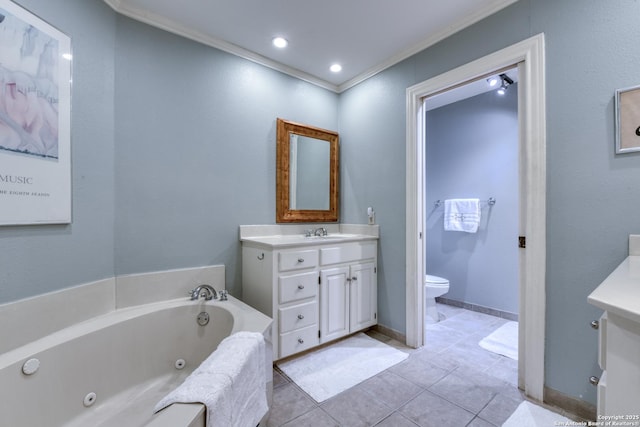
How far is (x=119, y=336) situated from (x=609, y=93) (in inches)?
111

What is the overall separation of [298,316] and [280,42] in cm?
207

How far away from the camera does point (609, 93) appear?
1341 millimetres

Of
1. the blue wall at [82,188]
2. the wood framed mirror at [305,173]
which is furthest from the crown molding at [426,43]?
the blue wall at [82,188]

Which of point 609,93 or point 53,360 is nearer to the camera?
point 53,360

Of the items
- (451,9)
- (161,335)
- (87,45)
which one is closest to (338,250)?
(161,335)

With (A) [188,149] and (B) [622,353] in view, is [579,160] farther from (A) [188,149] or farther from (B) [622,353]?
(A) [188,149]

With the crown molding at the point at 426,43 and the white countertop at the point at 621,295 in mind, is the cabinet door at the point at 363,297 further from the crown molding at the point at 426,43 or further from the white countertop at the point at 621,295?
the crown molding at the point at 426,43

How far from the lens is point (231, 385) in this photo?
0.90 meters

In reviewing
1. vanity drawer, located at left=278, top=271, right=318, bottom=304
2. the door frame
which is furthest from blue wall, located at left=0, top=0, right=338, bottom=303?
the door frame

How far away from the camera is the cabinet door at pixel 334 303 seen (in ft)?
6.91

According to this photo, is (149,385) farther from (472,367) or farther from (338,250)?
(472,367)

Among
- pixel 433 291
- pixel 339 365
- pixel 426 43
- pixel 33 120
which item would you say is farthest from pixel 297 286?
pixel 426 43

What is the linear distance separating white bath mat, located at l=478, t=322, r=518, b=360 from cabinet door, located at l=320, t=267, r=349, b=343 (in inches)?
45.2

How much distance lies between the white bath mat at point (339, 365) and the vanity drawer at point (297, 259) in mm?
691
